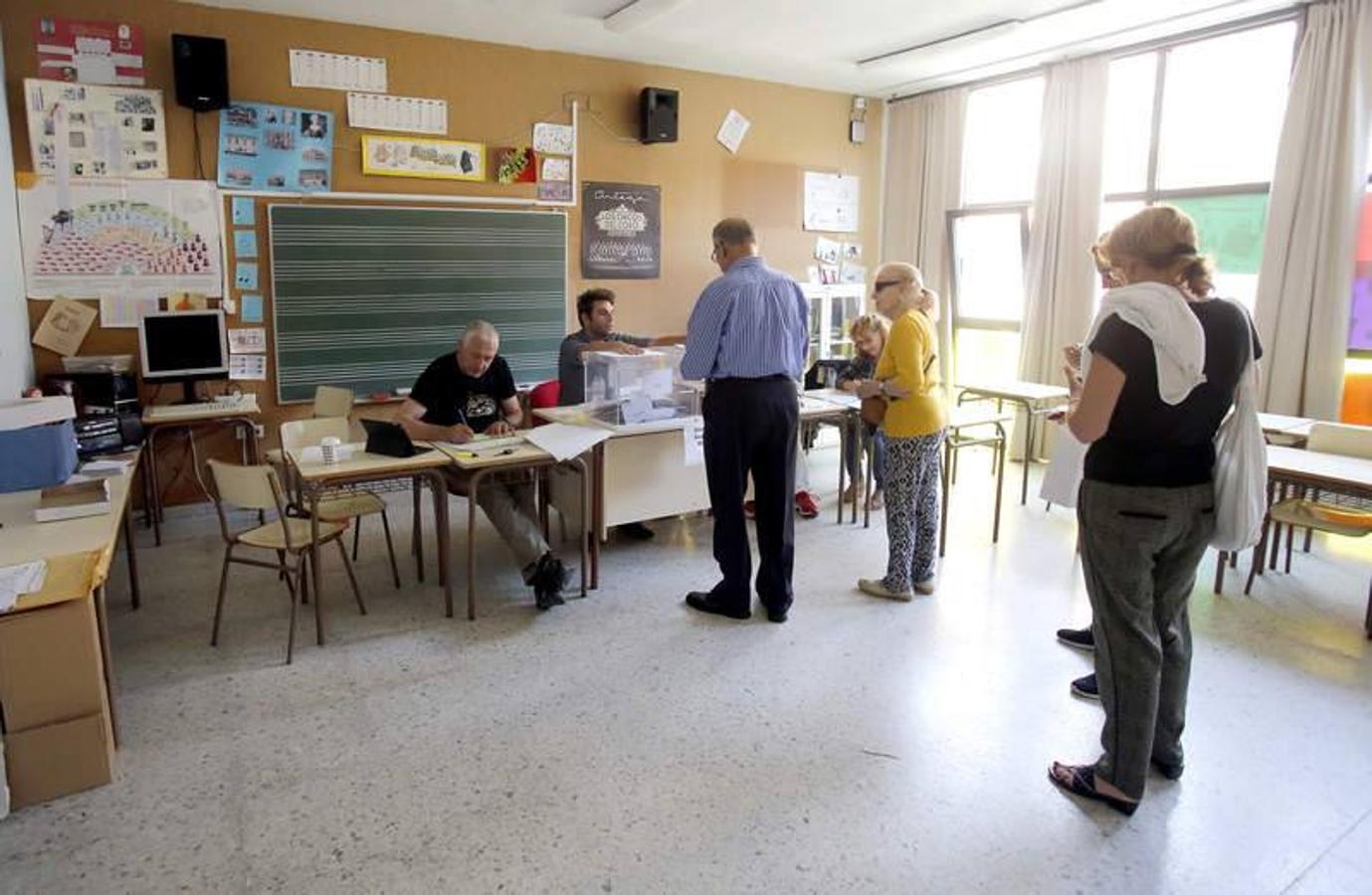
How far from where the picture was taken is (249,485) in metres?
3.07

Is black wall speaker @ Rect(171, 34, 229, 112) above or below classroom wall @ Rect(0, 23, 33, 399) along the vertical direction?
above

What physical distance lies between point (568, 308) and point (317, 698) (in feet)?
11.7

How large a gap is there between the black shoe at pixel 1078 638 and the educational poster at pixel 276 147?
177 inches

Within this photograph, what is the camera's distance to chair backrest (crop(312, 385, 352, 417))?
14.6 feet

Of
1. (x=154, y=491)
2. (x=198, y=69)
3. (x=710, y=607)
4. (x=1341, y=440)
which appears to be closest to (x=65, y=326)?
(x=154, y=491)

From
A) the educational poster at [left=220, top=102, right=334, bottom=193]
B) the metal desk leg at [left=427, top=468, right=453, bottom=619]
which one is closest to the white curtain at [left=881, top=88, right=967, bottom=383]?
the educational poster at [left=220, top=102, right=334, bottom=193]

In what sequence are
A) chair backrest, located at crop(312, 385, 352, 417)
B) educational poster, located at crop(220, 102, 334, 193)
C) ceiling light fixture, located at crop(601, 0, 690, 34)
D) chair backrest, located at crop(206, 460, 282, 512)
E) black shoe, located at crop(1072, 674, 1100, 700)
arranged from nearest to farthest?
black shoe, located at crop(1072, 674, 1100, 700) → chair backrest, located at crop(206, 460, 282, 512) → chair backrest, located at crop(312, 385, 352, 417) → ceiling light fixture, located at crop(601, 0, 690, 34) → educational poster, located at crop(220, 102, 334, 193)

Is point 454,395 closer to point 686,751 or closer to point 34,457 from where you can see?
point 34,457

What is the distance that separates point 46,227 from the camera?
436 cm

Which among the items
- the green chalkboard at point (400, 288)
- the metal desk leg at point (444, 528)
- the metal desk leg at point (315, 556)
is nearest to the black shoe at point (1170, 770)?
the metal desk leg at point (444, 528)

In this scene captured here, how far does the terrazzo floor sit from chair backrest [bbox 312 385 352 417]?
3.08ft

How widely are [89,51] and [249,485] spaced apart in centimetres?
287

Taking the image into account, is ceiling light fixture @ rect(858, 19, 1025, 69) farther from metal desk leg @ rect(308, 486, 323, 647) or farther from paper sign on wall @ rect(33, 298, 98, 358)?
paper sign on wall @ rect(33, 298, 98, 358)

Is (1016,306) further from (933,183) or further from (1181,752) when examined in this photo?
(1181,752)
